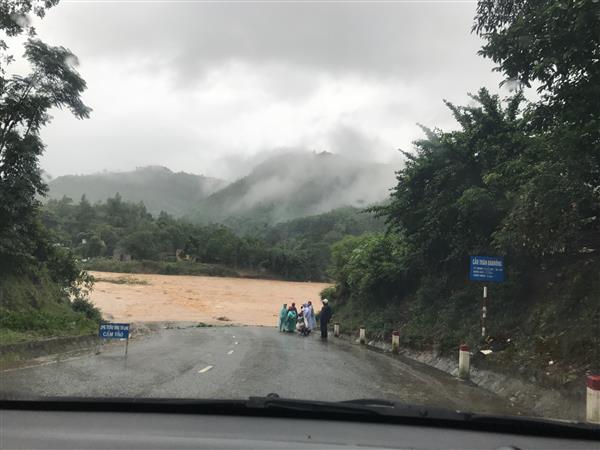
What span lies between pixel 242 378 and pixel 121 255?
4342 inches

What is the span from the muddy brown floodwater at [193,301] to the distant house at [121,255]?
23.4m

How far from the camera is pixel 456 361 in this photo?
561 inches

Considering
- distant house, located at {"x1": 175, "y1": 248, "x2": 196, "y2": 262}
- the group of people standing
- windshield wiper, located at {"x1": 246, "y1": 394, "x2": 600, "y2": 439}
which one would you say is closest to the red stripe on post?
windshield wiper, located at {"x1": 246, "y1": 394, "x2": 600, "y2": 439}

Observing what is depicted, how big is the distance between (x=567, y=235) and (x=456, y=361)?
4.95 m

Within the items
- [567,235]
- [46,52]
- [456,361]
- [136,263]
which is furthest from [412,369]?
[136,263]

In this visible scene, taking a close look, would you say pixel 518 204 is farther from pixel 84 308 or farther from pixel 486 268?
pixel 84 308

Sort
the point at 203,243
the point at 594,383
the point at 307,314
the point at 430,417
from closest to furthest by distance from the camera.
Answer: the point at 430,417, the point at 594,383, the point at 307,314, the point at 203,243

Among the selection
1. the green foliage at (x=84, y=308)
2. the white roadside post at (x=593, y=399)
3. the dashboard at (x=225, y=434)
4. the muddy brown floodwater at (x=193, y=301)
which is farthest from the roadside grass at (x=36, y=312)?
the muddy brown floodwater at (x=193, y=301)

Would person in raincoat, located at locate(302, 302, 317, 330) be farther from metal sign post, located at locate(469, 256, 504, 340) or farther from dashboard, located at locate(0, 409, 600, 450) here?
dashboard, located at locate(0, 409, 600, 450)

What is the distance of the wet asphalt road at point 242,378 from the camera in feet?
27.4

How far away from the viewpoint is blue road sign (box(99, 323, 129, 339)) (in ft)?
44.8

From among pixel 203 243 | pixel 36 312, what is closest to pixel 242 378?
pixel 36 312

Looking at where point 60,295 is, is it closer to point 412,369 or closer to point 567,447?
point 412,369

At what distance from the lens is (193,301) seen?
6231cm
